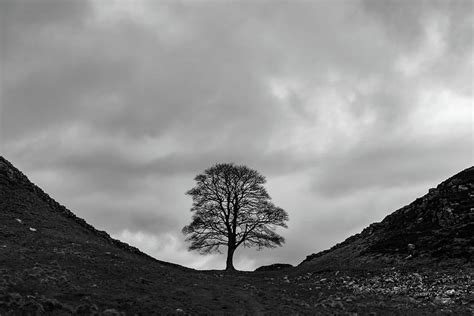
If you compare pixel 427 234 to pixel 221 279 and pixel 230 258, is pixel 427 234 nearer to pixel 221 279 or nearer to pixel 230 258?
pixel 221 279

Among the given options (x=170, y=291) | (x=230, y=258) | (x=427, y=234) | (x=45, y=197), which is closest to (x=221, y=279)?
(x=170, y=291)

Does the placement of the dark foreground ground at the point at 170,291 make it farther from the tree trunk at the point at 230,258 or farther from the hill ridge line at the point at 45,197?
the tree trunk at the point at 230,258

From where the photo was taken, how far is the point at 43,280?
2081cm

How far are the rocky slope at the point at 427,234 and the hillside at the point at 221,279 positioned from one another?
0.43 feet

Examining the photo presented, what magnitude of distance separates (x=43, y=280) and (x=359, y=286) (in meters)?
19.3

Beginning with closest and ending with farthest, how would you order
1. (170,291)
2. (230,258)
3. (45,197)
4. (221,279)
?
(170,291), (221,279), (45,197), (230,258)

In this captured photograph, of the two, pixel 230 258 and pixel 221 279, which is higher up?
pixel 230 258

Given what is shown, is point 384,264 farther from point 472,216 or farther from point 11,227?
point 11,227

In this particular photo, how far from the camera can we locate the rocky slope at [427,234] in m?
33.6

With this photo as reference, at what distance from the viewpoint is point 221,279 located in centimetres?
3272

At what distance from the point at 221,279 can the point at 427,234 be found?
18.4 meters

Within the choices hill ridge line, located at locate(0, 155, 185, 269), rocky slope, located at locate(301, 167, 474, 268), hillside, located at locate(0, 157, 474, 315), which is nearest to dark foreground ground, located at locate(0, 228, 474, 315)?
hillside, located at locate(0, 157, 474, 315)

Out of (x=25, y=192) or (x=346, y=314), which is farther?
(x=25, y=192)

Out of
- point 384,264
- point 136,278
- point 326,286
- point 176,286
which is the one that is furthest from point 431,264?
point 136,278
